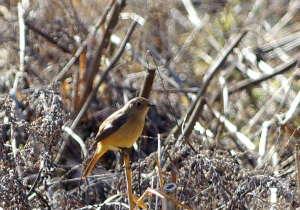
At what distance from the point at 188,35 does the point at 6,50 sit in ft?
8.06

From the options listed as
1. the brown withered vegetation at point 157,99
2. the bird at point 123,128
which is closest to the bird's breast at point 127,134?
the bird at point 123,128

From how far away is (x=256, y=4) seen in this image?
7.23 meters

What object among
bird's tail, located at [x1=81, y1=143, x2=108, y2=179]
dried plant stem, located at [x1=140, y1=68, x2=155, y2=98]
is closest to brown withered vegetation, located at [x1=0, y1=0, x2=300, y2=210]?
dried plant stem, located at [x1=140, y1=68, x2=155, y2=98]

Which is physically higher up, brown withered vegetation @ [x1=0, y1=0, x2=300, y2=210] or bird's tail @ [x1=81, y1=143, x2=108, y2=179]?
brown withered vegetation @ [x1=0, y1=0, x2=300, y2=210]

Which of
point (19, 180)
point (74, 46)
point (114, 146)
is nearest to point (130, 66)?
point (74, 46)

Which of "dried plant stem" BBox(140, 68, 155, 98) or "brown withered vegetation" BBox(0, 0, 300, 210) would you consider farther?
"dried plant stem" BBox(140, 68, 155, 98)

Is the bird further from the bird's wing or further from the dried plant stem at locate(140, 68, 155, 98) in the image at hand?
the dried plant stem at locate(140, 68, 155, 98)

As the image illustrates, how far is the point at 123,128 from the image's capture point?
3.77 metres

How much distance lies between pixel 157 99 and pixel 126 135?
2186mm

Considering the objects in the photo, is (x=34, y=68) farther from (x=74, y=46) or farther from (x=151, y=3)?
(x=151, y=3)

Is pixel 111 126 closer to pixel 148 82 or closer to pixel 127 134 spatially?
pixel 127 134

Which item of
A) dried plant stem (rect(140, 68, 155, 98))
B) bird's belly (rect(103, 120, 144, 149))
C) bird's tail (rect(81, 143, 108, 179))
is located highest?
dried plant stem (rect(140, 68, 155, 98))

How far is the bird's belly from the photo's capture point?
3.69 m

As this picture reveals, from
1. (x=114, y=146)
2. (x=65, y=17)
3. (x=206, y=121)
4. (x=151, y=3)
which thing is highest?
(x=151, y=3)
